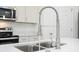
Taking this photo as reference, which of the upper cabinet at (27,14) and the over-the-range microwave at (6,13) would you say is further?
the upper cabinet at (27,14)

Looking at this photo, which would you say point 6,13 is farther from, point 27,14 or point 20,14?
point 27,14

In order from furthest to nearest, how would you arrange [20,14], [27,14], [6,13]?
[27,14]
[20,14]
[6,13]

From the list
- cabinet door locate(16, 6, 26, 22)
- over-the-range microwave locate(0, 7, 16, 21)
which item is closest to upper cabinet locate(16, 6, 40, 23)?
cabinet door locate(16, 6, 26, 22)

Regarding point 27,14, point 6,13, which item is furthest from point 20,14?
point 6,13

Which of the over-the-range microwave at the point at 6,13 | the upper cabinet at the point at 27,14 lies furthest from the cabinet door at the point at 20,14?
the over-the-range microwave at the point at 6,13

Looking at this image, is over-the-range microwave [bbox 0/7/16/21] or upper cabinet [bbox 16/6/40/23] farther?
upper cabinet [bbox 16/6/40/23]

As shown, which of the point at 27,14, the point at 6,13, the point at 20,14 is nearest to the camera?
the point at 6,13

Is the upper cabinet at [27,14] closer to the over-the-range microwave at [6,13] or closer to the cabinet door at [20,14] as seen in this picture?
the cabinet door at [20,14]

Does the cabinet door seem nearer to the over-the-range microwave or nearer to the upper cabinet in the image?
the upper cabinet

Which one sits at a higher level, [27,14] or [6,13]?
[27,14]

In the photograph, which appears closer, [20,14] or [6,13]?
[6,13]
